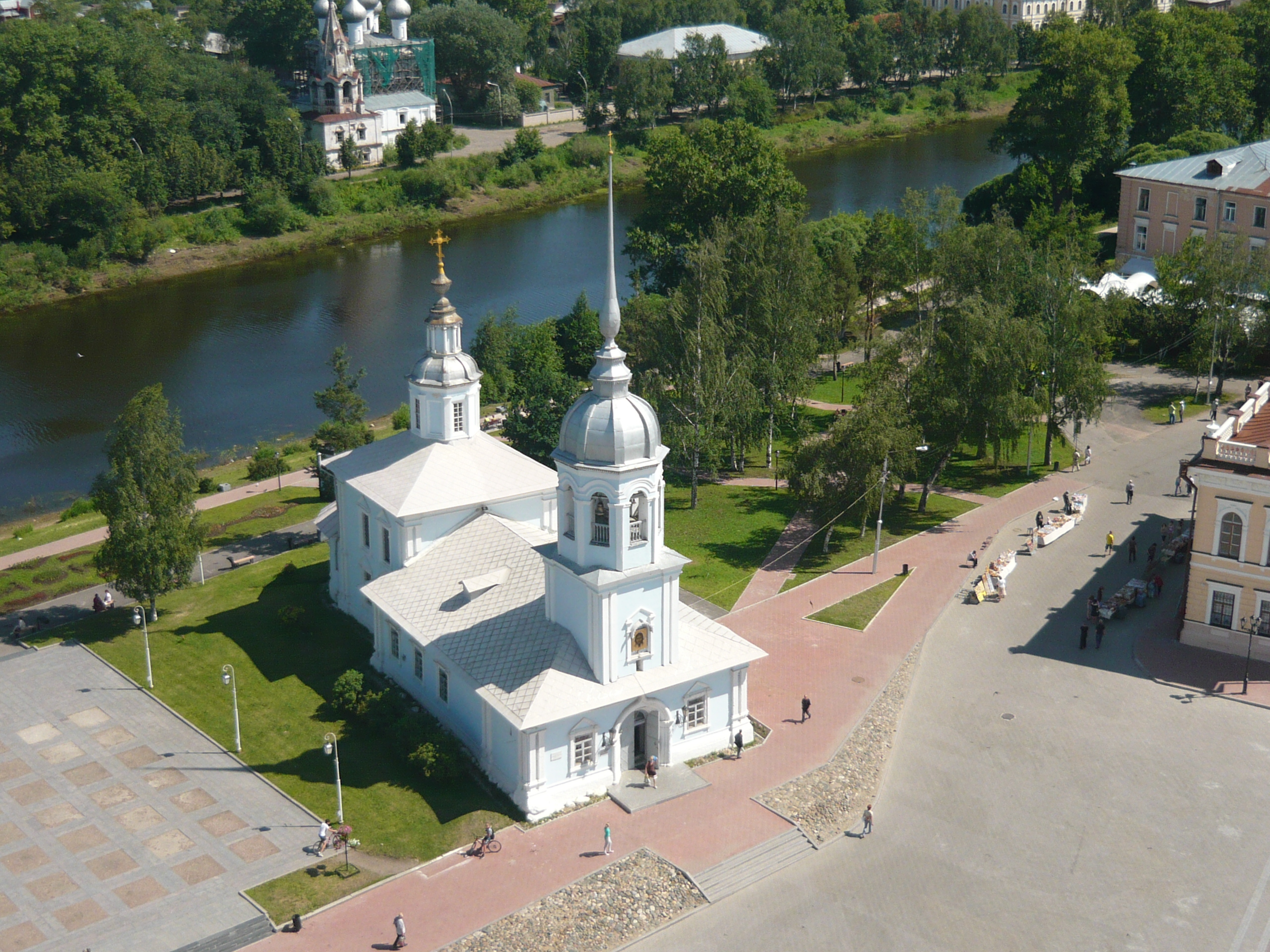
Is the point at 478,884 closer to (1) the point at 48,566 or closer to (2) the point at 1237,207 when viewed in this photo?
(1) the point at 48,566

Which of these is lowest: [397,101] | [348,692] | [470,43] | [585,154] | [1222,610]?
[348,692]

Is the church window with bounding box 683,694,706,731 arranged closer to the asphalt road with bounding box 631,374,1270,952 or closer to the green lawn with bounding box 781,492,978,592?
the asphalt road with bounding box 631,374,1270,952

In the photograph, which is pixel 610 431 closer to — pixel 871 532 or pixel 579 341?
pixel 871 532

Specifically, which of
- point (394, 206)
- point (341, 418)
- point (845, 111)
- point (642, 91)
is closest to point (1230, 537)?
point (341, 418)

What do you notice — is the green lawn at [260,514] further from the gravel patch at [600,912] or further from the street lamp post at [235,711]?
the gravel patch at [600,912]

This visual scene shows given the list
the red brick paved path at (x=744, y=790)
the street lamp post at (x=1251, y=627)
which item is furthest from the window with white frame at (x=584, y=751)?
the street lamp post at (x=1251, y=627)

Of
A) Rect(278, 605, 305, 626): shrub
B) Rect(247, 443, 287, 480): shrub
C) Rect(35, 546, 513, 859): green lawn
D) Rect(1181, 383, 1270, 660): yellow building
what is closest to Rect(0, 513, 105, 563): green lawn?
Rect(247, 443, 287, 480): shrub
